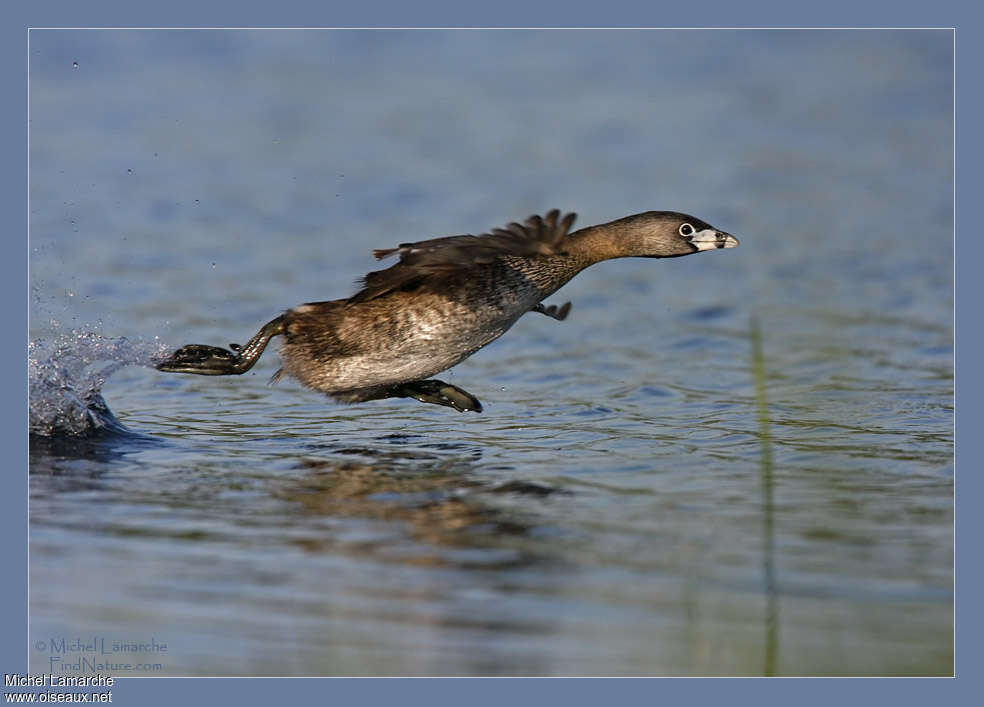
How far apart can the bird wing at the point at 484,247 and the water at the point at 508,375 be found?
115 centimetres

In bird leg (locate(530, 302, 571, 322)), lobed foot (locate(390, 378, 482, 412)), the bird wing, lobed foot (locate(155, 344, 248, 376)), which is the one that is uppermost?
the bird wing

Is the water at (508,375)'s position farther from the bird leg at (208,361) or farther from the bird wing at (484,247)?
the bird wing at (484,247)

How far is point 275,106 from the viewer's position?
17.9 meters

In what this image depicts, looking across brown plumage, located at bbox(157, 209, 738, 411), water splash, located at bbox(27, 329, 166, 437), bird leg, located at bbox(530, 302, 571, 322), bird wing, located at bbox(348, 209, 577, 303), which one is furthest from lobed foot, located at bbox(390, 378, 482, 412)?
water splash, located at bbox(27, 329, 166, 437)

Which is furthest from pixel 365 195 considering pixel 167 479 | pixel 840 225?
pixel 167 479

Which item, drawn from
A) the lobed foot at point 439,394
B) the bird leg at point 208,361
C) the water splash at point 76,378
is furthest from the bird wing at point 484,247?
the water splash at point 76,378

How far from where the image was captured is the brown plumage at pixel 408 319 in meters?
8.61

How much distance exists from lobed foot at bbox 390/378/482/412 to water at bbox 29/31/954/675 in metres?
0.21

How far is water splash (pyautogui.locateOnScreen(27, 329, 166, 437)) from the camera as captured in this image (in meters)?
8.70

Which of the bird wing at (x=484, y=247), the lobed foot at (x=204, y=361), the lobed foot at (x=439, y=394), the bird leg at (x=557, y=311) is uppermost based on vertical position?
the bird wing at (x=484, y=247)

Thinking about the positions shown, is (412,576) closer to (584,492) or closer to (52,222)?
(584,492)

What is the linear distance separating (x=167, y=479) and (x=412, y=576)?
2.13m

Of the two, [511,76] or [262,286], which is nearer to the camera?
[262,286]

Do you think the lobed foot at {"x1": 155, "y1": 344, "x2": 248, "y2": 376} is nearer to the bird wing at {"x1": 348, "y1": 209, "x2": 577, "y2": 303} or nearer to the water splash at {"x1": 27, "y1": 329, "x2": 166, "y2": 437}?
→ the water splash at {"x1": 27, "y1": 329, "x2": 166, "y2": 437}
